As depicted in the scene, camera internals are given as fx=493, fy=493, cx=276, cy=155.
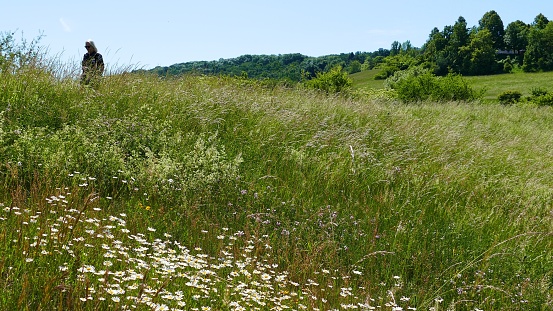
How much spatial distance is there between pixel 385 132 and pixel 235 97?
2.83 meters

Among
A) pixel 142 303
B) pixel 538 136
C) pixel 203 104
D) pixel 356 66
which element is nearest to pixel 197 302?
pixel 142 303

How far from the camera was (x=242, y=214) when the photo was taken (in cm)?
482

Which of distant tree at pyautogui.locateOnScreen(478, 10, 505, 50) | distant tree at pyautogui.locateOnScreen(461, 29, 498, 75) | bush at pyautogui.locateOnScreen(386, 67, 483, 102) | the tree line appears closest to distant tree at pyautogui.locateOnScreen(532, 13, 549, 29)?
the tree line

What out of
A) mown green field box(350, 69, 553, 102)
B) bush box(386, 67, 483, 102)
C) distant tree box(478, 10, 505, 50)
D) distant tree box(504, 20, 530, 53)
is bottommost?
mown green field box(350, 69, 553, 102)

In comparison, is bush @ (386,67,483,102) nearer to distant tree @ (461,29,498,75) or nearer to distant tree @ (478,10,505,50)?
distant tree @ (461,29,498,75)

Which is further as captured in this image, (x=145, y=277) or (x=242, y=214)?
(x=242, y=214)

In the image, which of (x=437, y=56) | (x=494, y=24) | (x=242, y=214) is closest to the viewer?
(x=242, y=214)

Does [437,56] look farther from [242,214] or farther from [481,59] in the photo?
[242,214]

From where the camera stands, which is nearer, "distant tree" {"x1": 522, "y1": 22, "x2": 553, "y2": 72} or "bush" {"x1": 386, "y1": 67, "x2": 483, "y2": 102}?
"bush" {"x1": 386, "y1": 67, "x2": 483, "y2": 102}

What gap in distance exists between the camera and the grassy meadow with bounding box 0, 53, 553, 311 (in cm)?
320

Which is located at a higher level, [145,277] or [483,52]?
[483,52]

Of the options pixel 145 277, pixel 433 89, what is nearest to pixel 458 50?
pixel 433 89

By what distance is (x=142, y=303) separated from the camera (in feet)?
9.26

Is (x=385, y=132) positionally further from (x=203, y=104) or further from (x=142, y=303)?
(x=142, y=303)
